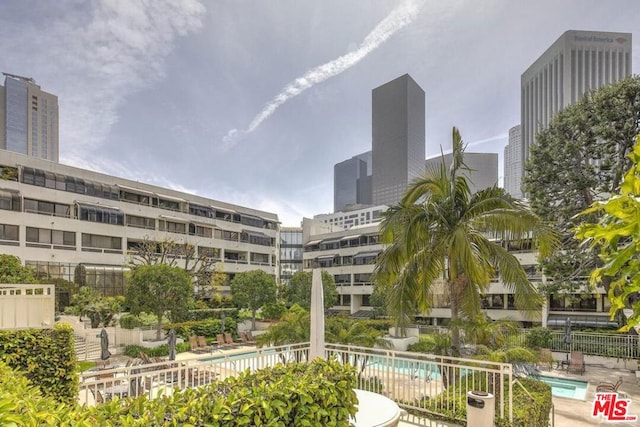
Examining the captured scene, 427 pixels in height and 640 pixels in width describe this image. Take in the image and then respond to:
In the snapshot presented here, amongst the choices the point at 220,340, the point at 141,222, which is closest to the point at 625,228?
the point at 220,340

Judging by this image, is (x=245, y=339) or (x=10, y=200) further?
(x=10, y=200)

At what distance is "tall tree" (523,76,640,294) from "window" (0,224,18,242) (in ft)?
104

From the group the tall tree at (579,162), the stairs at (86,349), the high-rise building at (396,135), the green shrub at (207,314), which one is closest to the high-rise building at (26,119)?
the green shrub at (207,314)

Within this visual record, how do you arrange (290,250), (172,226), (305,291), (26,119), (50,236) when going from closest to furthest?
1. (50,236)
2. (305,291)
3. (172,226)
4. (290,250)
5. (26,119)

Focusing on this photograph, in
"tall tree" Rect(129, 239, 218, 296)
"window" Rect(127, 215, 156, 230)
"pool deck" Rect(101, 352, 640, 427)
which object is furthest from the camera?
"window" Rect(127, 215, 156, 230)

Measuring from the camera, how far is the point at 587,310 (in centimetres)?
2564

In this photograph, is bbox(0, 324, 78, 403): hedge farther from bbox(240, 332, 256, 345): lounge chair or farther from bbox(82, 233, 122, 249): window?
bbox(82, 233, 122, 249): window

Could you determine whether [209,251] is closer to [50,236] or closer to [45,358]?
[50,236]

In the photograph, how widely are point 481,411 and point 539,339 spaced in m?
15.5

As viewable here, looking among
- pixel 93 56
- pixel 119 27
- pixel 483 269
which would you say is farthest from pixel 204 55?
pixel 483 269

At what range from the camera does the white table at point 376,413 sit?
5277 mm

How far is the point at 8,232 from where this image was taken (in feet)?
81.7

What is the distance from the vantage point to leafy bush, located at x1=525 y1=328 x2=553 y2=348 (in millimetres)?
18297

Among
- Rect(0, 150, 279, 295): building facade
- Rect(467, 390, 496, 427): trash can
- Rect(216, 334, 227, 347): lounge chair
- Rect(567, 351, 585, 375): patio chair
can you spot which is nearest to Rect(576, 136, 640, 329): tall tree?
Rect(467, 390, 496, 427): trash can
